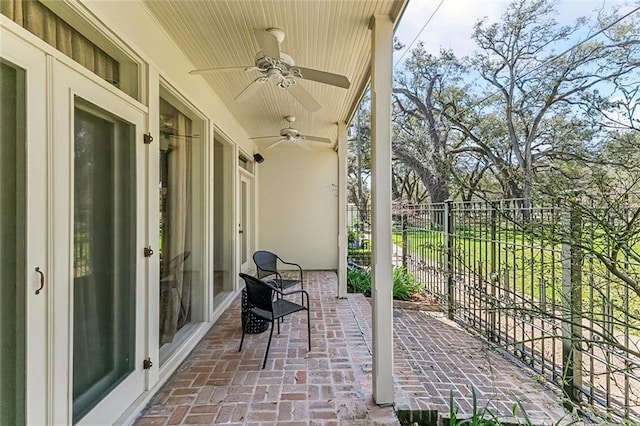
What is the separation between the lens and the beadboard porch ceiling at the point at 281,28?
216 cm

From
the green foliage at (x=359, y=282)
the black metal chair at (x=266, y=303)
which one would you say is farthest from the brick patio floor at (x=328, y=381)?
the green foliage at (x=359, y=282)

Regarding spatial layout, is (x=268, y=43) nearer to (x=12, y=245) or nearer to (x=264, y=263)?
(x=12, y=245)

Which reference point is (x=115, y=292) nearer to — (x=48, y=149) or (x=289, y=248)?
(x=48, y=149)

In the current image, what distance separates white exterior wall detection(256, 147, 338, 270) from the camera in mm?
7133

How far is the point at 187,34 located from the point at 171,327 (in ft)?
8.19

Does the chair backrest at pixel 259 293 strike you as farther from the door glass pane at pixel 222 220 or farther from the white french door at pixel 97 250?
Answer: the door glass pane at pixel 222 220

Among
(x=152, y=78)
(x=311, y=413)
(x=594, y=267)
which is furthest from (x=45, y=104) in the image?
(x=594, y=267)

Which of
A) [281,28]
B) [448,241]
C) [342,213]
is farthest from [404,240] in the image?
[281,28]

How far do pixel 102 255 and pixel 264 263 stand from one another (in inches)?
102

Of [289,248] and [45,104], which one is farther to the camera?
[289,248]

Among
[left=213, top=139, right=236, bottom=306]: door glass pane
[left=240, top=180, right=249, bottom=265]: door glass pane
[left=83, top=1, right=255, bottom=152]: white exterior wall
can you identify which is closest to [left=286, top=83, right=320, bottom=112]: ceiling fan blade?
[left=83, top=1, right=255, bottom=152]: white exterior wall

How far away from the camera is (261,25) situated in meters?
2.38

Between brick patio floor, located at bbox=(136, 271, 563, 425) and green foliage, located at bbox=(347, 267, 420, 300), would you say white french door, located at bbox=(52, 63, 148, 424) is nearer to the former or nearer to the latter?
brick patio floor, located at bbox=(136, 271, 563, 425)

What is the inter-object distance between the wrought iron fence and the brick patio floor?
0.94 ft
